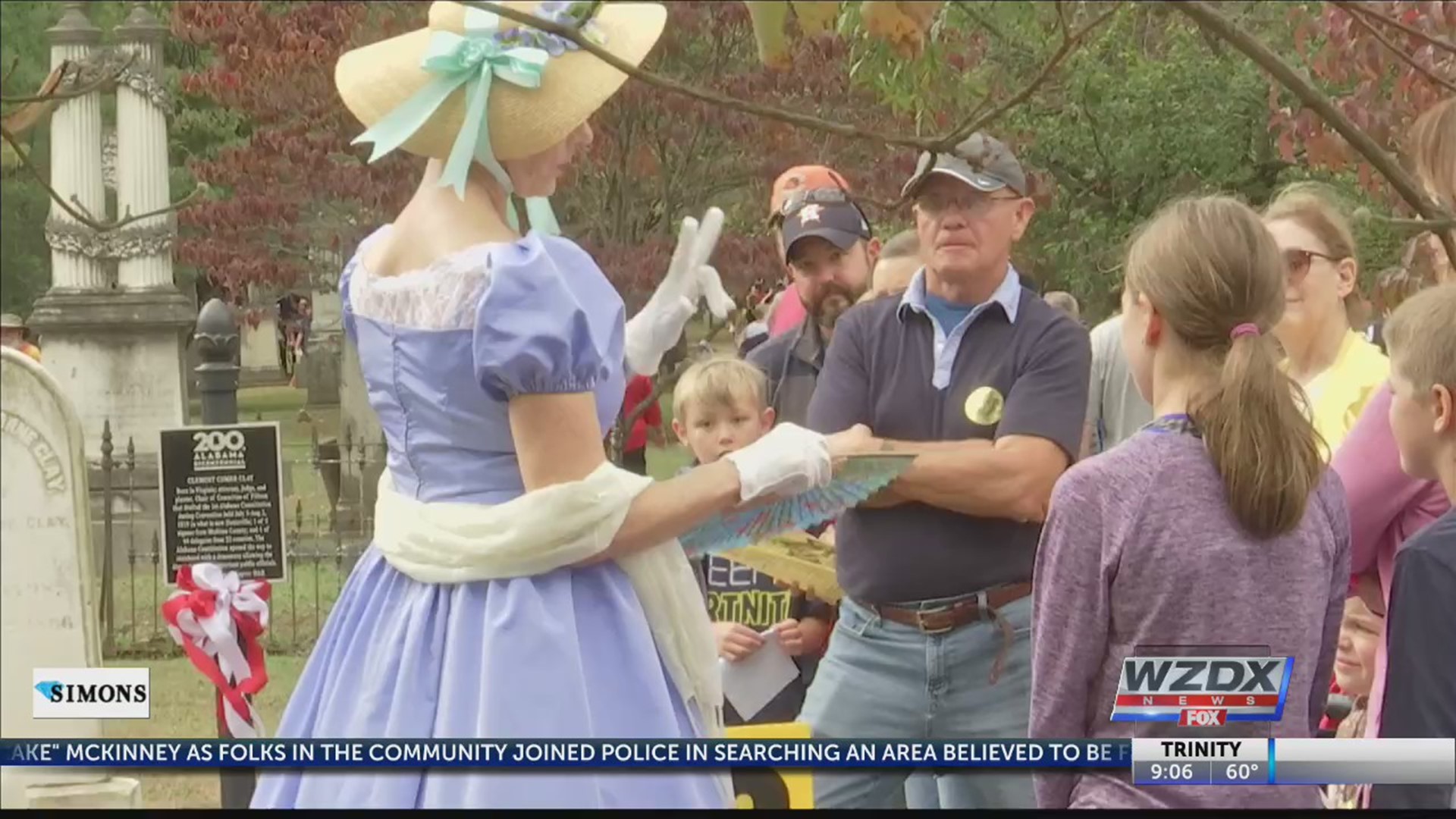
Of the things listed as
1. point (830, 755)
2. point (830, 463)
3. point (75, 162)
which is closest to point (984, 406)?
point (830, 463)

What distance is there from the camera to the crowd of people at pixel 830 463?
2361 millimetres

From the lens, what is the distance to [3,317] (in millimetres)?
2768

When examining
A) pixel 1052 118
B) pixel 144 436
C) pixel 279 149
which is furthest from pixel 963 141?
pixel 144 436

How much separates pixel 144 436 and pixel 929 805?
4.04 ft

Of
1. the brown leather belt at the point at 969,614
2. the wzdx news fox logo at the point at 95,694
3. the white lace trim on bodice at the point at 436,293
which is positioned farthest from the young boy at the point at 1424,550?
the wzdx news fox logo at the point at 95,694

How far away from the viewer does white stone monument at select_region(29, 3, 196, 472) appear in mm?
2705

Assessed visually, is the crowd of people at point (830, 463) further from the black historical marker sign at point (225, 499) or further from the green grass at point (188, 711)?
the black historical marker sign at point (225, 499)

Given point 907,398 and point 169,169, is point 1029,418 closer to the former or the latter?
point 907,398

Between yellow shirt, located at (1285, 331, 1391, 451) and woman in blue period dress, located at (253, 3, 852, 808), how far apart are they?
0.75 meters

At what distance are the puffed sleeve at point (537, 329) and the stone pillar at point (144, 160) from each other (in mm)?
546

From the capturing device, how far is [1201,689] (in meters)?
2.47

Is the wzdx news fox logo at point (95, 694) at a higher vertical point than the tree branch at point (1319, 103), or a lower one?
lower

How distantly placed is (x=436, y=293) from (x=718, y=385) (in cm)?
41

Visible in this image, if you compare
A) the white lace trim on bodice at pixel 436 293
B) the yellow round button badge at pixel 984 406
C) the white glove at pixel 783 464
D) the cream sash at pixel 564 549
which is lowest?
the cream sash at pixel 564 549
